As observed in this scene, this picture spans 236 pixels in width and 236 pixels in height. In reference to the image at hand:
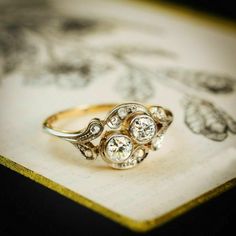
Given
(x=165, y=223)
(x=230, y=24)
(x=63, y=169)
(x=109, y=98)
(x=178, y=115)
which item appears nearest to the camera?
(x=165, y=223)

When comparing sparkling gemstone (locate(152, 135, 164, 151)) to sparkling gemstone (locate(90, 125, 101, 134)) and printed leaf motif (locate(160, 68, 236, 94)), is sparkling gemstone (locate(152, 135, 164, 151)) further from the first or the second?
printed leaf motif (locate(160, 68, 236, 94))

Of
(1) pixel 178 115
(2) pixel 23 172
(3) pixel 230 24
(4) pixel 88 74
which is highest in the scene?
(3) pixel 230 24

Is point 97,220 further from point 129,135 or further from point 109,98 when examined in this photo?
point 109,98

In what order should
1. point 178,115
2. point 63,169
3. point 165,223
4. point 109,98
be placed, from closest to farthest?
point 165,223 < point 63,169 < point 178,115 < point 109,98

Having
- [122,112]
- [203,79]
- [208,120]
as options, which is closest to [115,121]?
[122,112]

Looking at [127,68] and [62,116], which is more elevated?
[127,68]

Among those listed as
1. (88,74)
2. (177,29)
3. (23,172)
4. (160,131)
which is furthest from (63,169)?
(177,29)

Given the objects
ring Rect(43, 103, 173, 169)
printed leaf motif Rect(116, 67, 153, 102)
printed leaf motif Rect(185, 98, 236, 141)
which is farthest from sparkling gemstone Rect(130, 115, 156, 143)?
printed leaf motif Rect(116, 67, 153, 102)

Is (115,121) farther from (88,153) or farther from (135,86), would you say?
(135,86)
